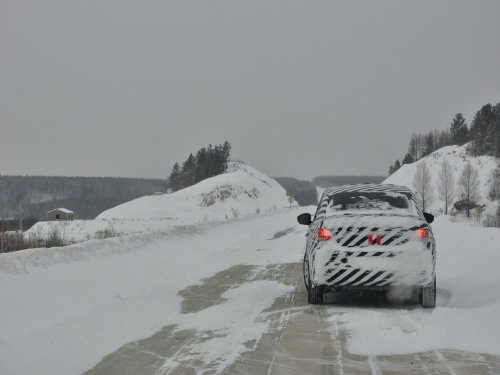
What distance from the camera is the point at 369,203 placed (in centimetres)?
791

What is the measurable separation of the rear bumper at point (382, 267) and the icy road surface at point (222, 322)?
16.8 inches

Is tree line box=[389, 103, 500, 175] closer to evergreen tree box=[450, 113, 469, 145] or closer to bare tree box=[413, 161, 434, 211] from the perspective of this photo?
evergreen tree box=[450, 113, 469, 145]

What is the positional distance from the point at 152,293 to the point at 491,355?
5.66 metres

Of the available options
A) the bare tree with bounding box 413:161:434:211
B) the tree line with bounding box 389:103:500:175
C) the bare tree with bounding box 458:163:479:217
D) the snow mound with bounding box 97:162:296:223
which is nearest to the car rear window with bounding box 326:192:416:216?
the bare tree with bounding box 458:163:479:217

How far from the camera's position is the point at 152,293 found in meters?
8.56

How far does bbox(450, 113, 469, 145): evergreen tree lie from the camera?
120606 millimetres

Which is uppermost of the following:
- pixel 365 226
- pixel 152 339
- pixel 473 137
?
pixel 473 137

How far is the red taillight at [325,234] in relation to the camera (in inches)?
274

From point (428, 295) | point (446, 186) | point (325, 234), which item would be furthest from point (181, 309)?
point (446, 186)

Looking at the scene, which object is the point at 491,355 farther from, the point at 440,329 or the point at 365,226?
the point at 365,226

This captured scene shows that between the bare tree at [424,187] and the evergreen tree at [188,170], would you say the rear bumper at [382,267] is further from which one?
the evergreen tree at [188,170]

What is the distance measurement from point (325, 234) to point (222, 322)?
195 centimetres

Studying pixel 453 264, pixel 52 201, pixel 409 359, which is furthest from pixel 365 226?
pixel 52 201

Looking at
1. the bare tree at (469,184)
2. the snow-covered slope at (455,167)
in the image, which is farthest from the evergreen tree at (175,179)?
the bare tree at (469,184)
